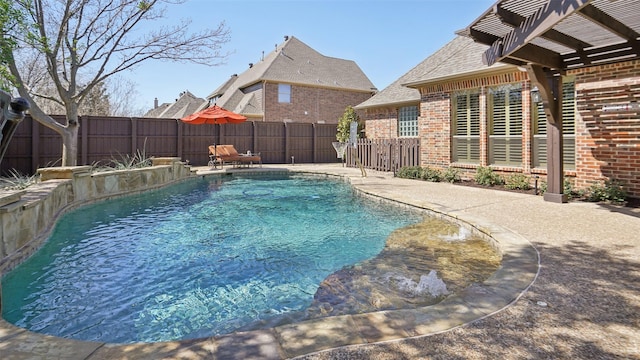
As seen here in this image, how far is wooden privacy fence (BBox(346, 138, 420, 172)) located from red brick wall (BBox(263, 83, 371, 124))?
9169 millimetres

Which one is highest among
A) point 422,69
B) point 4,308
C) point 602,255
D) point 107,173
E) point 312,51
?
point 312,51

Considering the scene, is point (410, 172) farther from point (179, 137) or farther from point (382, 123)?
point (179, 137)

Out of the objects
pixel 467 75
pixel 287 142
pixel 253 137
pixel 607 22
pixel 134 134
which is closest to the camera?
pixel 607 22

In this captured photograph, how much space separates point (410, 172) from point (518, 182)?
11.8 feet

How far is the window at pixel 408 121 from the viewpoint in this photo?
14.5 meters

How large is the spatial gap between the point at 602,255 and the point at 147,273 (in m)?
4.96

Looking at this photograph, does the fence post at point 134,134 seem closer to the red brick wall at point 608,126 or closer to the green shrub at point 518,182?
the green shrub at point 518,182

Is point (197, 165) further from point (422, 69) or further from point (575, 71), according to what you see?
point (575, 71)

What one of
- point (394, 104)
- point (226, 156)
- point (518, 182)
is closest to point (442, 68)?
point (394, 104)

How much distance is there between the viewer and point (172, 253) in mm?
4895

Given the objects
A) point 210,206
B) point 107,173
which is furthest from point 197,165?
point 210,206

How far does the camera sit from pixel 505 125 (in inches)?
374

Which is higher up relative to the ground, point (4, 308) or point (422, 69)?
point (422, 69)

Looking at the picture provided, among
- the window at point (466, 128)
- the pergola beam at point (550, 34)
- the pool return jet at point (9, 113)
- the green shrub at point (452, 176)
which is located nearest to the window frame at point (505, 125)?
the window at point (466, 128)
